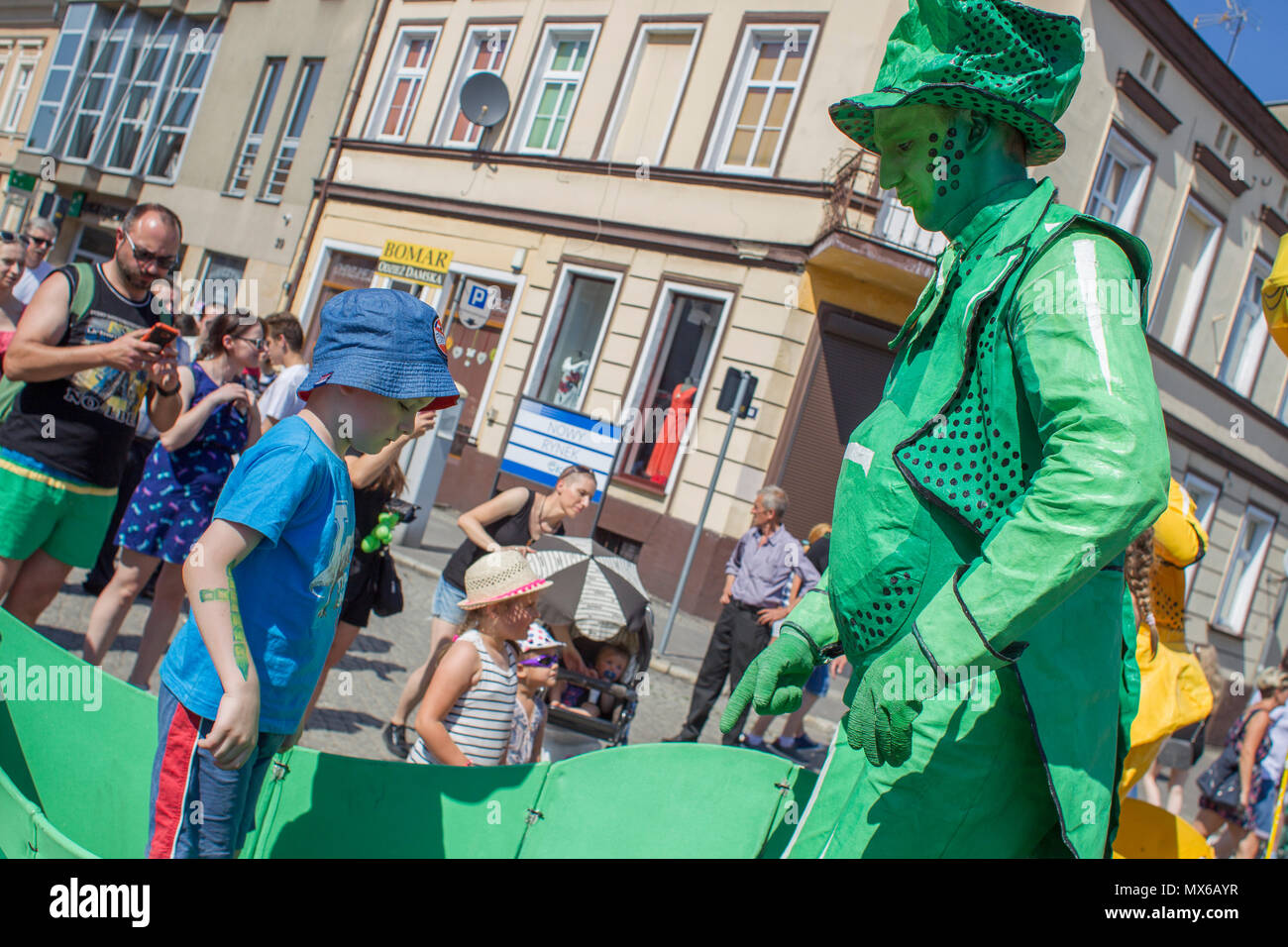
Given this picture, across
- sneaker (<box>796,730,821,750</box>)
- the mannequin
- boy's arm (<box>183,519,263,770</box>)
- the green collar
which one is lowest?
sneaker (<box>796,730,821,750</box>)

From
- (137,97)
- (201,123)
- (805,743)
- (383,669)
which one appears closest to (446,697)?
(383,669)

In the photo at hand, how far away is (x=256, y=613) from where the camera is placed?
2.12 meters

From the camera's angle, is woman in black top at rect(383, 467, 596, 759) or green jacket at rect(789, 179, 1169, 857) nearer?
green jacket at rect(789, 179, 1169, 857)

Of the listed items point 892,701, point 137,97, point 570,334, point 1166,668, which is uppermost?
point 137,97

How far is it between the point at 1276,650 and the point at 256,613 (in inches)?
869

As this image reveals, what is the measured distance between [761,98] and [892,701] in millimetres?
13915

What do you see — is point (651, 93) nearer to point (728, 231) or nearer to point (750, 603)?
point (728, 231)

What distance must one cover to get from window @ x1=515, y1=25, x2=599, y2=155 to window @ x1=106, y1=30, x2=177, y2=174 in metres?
12.5

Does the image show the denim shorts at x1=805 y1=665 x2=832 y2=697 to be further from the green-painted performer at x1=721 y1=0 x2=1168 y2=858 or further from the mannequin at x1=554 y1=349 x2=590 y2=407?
the mannequin at x1=554 y1=349 x2=590 y2=407

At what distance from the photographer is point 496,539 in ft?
18.0

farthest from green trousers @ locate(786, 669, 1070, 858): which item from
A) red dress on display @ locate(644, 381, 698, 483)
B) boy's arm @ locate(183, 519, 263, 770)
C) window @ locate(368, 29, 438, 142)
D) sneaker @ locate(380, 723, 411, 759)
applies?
window @ locate(368, 29, 438, 142)

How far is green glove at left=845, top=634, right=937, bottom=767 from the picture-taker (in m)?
1.39

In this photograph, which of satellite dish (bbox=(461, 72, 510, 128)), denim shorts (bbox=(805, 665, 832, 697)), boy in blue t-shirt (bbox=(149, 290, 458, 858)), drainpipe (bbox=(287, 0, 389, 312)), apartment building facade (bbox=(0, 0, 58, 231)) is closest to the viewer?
boy in blue t-shirt (bbox=(149, 290, 458, 858))
